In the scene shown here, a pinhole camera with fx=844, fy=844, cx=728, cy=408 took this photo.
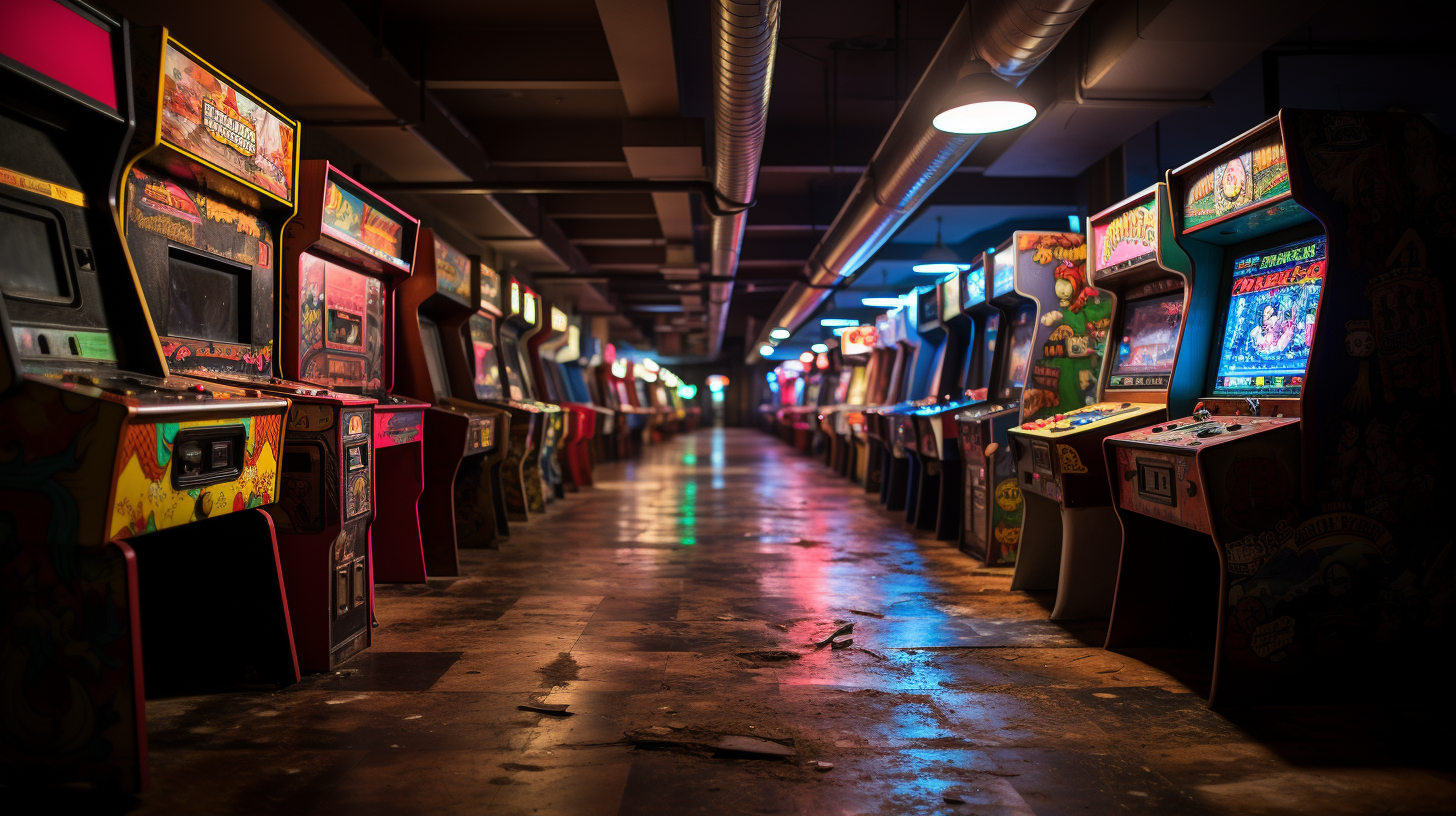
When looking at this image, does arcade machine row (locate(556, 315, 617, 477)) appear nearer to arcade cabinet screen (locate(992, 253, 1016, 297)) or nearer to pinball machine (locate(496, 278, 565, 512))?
pinball machine (locate(496, 278, 565, 512))

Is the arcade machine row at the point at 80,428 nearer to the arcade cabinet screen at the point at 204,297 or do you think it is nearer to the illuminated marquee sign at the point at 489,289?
the arcade cabinet screen at the point at 204,297

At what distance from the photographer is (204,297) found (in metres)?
3.05

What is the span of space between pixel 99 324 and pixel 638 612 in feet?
7.97

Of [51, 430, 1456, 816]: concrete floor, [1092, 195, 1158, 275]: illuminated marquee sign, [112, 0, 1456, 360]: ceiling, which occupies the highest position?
[112, 0, 1456, 360]: ceiling

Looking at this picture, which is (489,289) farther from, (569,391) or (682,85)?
(569,391)

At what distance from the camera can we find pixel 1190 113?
21.3 feet

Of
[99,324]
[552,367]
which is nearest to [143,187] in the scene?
[99,324]

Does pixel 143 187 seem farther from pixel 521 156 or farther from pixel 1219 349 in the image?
pixel 521 156

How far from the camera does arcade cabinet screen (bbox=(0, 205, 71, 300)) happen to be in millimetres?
2113

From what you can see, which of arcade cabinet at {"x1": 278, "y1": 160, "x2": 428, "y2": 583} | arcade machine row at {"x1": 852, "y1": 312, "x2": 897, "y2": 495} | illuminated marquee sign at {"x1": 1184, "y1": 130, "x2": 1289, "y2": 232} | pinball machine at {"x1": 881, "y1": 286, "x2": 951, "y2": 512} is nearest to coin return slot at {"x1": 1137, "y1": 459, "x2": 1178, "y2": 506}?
illuminated marquee sign at {"x1": 1184, "y1": 130, "x2": 1289, "y2": 232}

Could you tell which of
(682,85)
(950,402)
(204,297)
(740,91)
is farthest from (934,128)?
(204,297)

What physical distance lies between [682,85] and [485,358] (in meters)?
2.70

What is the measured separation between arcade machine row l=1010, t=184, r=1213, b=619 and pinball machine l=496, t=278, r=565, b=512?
391 centimetres

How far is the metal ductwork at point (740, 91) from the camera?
11.9ft
